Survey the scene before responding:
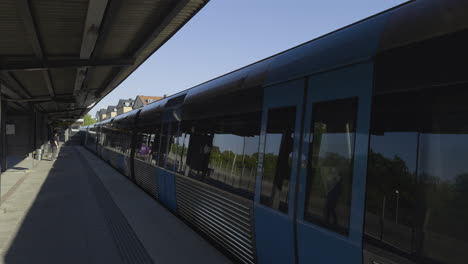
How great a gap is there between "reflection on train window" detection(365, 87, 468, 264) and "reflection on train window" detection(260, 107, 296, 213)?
117cm

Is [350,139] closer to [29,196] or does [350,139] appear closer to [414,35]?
[414,35]

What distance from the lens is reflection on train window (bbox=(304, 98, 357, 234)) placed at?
3365 mm

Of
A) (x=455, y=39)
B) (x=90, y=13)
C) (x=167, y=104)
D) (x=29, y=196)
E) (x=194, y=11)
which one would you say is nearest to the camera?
(x=455, y=39)

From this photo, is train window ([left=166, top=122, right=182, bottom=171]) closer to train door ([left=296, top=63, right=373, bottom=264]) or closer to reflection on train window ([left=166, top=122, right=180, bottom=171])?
reflection on train window ([left=166, top=122, right=180, bottom=171])

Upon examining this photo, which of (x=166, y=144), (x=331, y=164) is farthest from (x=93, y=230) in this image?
(x=331, y=164)

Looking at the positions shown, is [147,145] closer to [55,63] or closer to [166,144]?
[166,144]

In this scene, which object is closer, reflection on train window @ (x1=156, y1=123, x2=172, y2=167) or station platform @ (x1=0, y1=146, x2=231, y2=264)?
station platform @ (x1=0, y1=146, x2=231, y2=264)

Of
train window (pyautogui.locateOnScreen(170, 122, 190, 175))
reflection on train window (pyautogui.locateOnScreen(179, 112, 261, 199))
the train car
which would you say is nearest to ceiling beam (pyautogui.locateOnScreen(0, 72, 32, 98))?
train window (pyautogui.locateOnScreen(170, 122, 190, 175))

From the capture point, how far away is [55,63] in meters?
10.7

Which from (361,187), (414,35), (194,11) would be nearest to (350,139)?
(361,187)

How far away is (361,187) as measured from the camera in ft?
10.4

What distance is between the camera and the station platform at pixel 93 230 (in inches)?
249

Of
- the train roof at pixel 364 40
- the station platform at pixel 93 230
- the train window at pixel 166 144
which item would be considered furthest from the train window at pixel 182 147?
the train roof at pixel 364 40

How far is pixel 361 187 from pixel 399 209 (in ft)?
1.21
